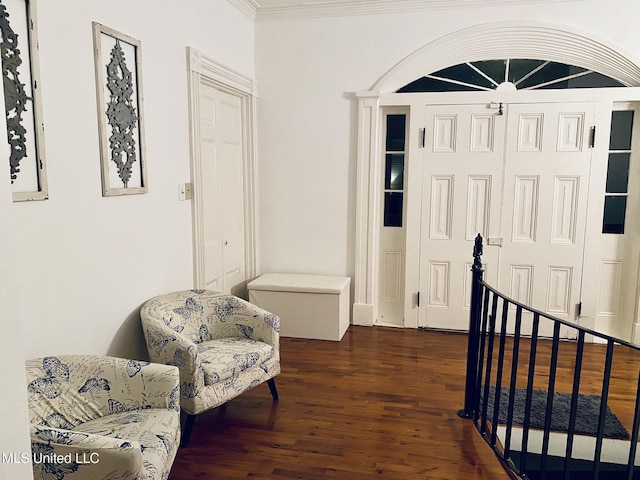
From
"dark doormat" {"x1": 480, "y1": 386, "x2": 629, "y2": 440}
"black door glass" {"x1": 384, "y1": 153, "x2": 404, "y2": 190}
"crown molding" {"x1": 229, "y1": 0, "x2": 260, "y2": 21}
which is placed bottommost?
"dark doormat" {"x1": 480, "y1": 386, "x2": 629, "y2": 440}

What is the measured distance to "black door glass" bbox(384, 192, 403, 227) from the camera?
449cm

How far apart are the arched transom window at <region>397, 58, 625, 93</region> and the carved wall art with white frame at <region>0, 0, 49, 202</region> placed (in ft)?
10.0

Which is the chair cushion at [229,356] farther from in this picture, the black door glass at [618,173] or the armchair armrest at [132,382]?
the black door glass at [618,173]

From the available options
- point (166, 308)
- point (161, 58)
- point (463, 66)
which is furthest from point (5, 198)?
point (463, 66)

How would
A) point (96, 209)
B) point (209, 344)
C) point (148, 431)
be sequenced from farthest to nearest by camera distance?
point (209, 344)
point (96, 209)
point (148, 431)

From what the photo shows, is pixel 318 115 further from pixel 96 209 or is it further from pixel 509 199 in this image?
pixel 96 209

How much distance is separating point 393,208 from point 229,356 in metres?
2.34

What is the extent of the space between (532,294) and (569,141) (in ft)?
4.27

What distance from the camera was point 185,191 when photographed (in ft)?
10.7

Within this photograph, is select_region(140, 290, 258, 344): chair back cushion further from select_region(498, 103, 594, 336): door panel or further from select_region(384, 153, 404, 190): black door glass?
select_region(498, 103, 594, 336): door panel

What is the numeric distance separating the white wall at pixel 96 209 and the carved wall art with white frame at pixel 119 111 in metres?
0.05

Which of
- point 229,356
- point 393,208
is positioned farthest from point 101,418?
point 393,208

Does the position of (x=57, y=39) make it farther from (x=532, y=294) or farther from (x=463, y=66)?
(x=532, y=294)

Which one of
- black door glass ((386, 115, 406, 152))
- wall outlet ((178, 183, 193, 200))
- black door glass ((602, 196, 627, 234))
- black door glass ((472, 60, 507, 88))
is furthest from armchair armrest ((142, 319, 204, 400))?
black door glass ((602, 196, 627, 234))
